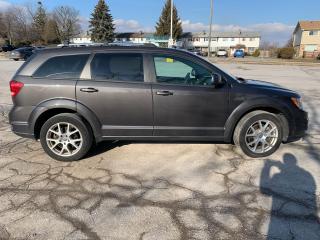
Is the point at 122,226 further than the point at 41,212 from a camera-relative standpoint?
No

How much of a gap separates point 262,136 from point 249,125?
0.32 meters

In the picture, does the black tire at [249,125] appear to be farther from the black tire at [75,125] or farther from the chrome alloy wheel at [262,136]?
the black tire at [75,125]

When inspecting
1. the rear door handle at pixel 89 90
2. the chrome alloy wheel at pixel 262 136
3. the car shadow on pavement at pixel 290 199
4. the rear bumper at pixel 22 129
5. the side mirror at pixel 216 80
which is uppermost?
the side mirror at pixel 216 80

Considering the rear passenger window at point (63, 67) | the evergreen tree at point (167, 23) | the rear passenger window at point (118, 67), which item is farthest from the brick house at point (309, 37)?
the rear passenger window at point (63, 67)

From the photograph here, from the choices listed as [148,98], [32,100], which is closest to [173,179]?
[148,98]

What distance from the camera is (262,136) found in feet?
15.5

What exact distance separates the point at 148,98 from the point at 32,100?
178 centimetres

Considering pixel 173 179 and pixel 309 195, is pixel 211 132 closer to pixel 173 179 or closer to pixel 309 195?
pixel 173 179

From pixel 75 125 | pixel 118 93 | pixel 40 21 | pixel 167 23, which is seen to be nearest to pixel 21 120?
pixel 75 125

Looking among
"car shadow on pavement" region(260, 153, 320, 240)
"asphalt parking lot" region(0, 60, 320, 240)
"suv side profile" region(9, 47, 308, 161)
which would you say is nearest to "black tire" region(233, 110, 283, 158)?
"suv side profile" region(9, 47, 308, 161)

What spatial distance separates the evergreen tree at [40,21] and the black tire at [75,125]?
71.1 m

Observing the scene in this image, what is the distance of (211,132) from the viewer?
4625 millimetres

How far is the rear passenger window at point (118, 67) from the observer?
444 centimetres

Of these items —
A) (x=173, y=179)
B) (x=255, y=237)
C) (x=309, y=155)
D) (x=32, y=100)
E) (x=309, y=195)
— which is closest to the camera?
(x=255, y=237)
